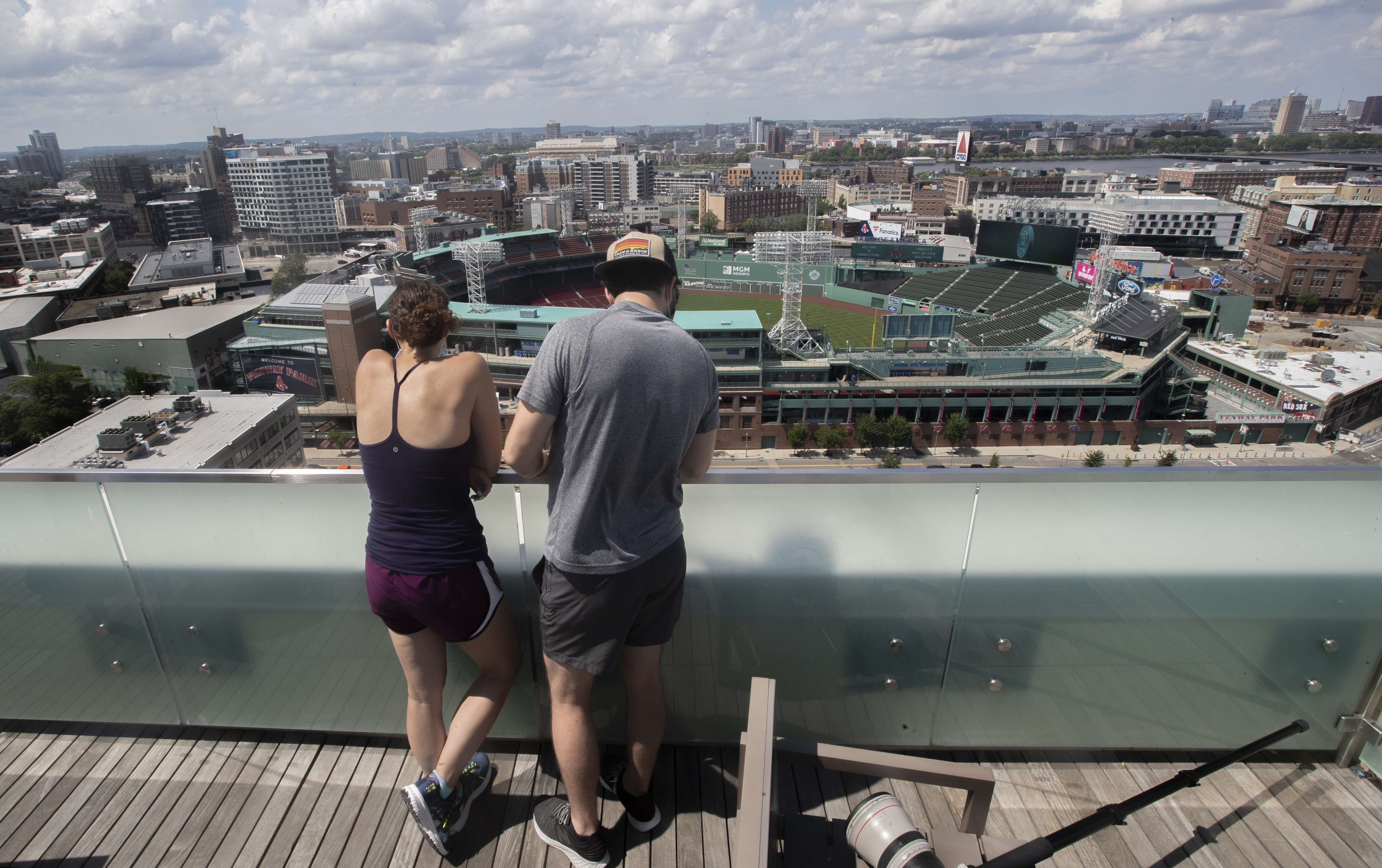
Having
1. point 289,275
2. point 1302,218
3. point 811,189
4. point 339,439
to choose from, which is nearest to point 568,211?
point 289,275

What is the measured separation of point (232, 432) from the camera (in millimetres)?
12117

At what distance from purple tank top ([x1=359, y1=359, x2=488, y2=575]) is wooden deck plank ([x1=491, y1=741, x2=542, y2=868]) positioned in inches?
22.5

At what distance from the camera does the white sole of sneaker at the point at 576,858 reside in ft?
4.12

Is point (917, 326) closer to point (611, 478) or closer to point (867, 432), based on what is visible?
point (867, 432)

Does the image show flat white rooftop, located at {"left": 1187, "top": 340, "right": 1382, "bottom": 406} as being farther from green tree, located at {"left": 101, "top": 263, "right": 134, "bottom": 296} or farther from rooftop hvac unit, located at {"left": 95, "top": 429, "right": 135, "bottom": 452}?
green tree, located at {"left": 101, "top": 263, "right": 134, "bottom": 296}

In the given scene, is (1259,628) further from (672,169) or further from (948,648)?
(672,169)

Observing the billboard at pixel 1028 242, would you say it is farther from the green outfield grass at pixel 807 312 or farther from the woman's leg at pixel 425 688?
the woman's leg at pixel 425 688

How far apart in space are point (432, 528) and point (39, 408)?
2201 centimetres

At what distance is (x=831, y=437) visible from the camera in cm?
1661

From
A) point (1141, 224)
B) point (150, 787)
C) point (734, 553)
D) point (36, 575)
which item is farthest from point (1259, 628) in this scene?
point (1141, 224)

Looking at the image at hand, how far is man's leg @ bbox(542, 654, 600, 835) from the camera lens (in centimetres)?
121

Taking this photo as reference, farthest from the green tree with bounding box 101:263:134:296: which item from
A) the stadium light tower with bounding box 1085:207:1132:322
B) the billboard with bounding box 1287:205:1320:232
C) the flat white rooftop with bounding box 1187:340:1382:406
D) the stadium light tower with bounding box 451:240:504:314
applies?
the billboard with bounding box 1287:205:1320:232

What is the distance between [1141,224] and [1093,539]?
4629 cm

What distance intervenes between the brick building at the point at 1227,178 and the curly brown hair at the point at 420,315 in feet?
216
